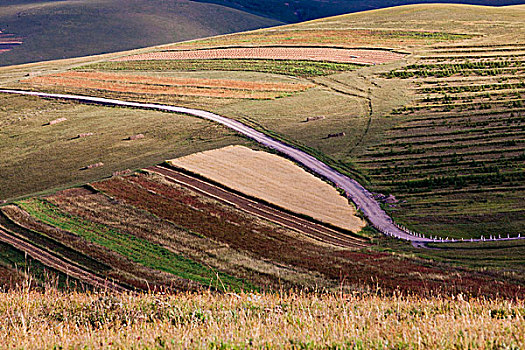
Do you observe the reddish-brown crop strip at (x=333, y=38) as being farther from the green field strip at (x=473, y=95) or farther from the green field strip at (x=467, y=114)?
the green field strip at (x=467, y=114)

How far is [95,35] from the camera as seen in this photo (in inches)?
6831

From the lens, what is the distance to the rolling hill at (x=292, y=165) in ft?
102

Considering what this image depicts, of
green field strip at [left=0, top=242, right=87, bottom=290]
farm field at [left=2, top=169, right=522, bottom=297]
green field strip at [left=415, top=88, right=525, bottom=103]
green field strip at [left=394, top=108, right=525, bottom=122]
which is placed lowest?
green field strip at [left=0, top=242, right=87, bottom=290]

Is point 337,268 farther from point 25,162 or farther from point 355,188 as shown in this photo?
point 25,162

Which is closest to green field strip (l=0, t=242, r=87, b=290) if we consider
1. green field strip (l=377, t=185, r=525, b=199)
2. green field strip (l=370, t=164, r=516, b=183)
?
green field strip (l=377, t=185, r=525, b=199)

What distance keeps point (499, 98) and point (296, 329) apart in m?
62.0

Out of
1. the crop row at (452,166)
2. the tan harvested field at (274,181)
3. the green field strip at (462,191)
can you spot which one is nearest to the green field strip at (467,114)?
the crop row at (452,166)

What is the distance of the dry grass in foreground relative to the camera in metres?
7.59

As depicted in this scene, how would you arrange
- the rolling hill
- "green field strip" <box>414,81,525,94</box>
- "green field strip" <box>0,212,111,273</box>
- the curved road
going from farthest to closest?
"green field strip" <box>414,81,525,94</box> < the curved road < "green field strip" <box>0,212,111,273</box> < the rolling hill

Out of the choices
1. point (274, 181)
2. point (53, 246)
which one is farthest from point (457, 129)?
point (53, 246)

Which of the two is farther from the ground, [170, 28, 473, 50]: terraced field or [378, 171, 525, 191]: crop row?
[170, 28, 473, 50]: terraced field

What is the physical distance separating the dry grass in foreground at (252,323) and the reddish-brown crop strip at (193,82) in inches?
2602

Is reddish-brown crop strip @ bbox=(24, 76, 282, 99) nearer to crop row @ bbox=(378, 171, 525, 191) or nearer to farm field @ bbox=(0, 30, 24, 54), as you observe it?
crop row @ bbox=(378, 171, 525, 191)

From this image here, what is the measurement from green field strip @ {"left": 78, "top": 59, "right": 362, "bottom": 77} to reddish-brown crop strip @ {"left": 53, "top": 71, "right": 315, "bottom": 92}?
5.23 metres
